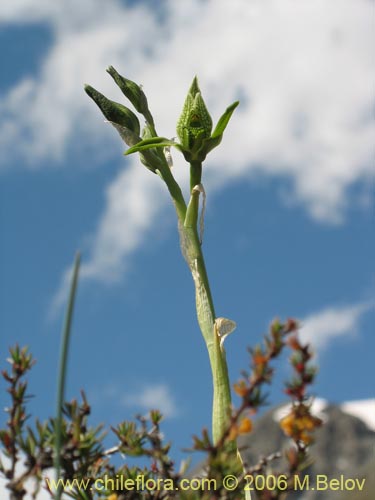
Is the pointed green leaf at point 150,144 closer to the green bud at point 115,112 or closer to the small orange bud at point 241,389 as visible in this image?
the green bud at point 115,112

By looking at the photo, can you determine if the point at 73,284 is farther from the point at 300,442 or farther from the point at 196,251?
the point at 196,251

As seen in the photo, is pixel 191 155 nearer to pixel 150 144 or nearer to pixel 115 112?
pixel 150 144

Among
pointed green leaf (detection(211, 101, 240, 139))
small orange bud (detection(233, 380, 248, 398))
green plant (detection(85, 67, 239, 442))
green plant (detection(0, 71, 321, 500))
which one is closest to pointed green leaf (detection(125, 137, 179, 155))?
green plant (detection(85, 67, 239, 442))

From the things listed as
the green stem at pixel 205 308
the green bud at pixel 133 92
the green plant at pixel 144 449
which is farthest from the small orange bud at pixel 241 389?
the green bud at pixel 133 92

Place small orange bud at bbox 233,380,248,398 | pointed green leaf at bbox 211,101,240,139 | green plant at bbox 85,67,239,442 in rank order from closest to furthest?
small orange bud at bbox 233,380,248,398 → green plant at bbox 85,67,239,442 → pointed green leaf at bbox 211,101,240,139

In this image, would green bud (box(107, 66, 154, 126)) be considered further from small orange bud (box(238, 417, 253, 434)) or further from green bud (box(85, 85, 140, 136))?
small orange bud (box(238, 417, 253, 434))

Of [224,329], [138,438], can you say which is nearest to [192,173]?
[224,329]
